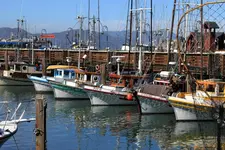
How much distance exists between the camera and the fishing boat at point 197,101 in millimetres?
27172

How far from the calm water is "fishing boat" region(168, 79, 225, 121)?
1.81 feet

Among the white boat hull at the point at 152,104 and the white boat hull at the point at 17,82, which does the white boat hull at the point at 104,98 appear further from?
the white boat hull at the point at 17,82

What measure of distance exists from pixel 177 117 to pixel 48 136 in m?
8.79

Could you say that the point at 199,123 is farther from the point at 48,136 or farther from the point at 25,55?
the point at 25,55

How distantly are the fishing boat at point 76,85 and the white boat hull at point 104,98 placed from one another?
2.73 m

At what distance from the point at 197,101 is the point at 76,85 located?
1681 centimetres

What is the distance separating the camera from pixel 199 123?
29.8m

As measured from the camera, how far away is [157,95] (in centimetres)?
3366

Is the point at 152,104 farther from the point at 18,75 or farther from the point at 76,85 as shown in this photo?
the point at 18,75

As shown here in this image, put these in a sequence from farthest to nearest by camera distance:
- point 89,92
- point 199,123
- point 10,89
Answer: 1. point 10,89
2. point 89,92
3. point 199,123

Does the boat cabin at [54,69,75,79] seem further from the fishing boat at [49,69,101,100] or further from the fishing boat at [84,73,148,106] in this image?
the fishing boat at [84,73,148,106]

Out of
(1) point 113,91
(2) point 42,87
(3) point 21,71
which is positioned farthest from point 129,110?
(3) point 21,71

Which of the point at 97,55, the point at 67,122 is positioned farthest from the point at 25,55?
the point at 67,122

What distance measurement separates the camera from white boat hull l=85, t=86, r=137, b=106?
38250 mm
